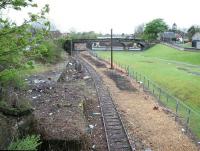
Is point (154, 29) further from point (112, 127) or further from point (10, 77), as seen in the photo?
point (10, 77)

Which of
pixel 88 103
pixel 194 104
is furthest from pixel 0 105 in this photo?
pixel 194 104

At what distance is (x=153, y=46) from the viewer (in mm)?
114750

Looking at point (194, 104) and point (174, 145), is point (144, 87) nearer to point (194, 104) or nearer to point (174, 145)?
point (194, 104)

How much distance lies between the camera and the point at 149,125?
75.8 ft

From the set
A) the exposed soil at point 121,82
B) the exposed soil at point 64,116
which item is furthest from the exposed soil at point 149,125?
the exposed soil at point 121,82

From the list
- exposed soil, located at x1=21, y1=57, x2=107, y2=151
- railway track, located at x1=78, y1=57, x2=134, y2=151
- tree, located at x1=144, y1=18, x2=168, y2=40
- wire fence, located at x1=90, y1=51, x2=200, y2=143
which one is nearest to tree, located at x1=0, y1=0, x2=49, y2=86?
exposed soil, located at x1=21, y1=57, x2=107, y2=151

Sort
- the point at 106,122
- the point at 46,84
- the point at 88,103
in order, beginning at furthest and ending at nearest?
the point at 46,84
the point at 88,103
the point at 106,122

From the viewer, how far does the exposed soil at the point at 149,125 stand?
19.4 m

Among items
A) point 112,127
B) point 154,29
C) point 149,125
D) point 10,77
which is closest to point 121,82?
point 149,125

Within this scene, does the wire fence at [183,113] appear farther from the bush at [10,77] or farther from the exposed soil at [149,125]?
the bush at [10,77]

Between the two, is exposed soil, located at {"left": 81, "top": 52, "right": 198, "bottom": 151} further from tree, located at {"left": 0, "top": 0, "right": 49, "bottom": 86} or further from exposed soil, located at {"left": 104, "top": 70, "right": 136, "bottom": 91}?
tree, located at {"left": 0, "top": 0, "right": 49, "bottom": 86}

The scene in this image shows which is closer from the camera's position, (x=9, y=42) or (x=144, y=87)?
(x=9, y=42)

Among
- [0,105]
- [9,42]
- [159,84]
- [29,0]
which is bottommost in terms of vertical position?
[159,84]

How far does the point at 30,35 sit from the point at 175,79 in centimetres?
3257
